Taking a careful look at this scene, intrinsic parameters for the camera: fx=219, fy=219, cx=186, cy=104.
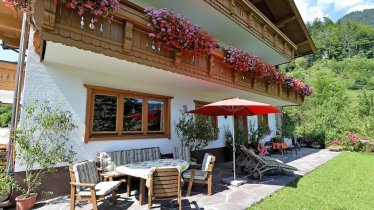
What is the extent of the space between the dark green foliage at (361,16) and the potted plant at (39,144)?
149825 millimetres

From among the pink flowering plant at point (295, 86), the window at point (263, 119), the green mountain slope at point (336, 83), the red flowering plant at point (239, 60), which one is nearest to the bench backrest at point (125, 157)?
the red flowering plant at point (239, 60)

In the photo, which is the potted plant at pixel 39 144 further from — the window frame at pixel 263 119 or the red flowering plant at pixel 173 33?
the window frame at pixel 263 119

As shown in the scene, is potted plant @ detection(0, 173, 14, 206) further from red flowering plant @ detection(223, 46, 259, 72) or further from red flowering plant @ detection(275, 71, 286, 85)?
red flowering plant @ detection(275, 71, 286, 85)

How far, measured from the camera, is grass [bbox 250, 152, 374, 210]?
5238mm

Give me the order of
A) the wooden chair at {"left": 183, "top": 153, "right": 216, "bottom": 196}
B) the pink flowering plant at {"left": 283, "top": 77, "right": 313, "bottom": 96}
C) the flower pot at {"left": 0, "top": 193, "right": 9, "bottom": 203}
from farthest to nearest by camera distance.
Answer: the pink flowering plant at {"left": 283, "top": 77, "right": 313, "bottom": 96} < the wooden chair at {"left": 183, "top": 153, "right": 216, "bottom": 196} < the flower pot at {"left": 0, "top": 193, "right": 9, "bottom": 203}

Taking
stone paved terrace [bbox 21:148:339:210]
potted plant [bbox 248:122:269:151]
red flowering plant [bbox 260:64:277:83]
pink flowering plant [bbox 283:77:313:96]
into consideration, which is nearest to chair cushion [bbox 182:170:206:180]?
stone paved terrace [bbox 21:148:339:210]

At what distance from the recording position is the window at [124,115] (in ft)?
22.0

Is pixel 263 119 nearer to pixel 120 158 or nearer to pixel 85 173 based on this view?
pixel 120 158

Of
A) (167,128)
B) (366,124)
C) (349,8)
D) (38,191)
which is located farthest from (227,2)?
(349,8)

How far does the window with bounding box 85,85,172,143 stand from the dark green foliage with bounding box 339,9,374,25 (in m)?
146

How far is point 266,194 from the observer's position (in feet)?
19.6

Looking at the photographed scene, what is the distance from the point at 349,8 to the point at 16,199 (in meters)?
169

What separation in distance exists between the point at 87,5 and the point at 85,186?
3.59m

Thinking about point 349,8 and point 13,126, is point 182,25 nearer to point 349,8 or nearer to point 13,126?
point 13,126
